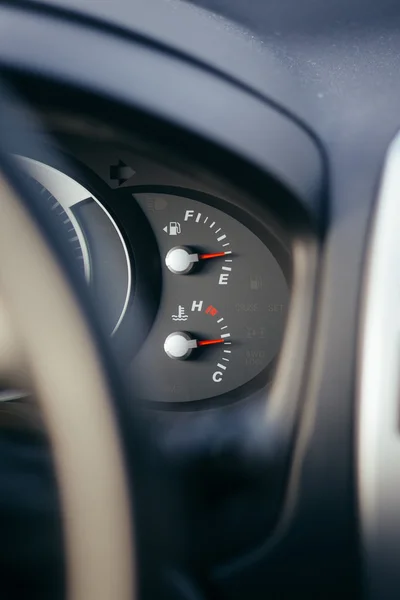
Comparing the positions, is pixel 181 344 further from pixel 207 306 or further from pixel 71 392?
pixel 71 392

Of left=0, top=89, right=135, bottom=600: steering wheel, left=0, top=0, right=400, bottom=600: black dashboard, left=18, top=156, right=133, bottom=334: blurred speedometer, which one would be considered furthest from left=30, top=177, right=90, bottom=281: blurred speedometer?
left=0, top=89, right=135, bottom=600: steering wheel

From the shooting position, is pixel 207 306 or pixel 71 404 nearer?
pixel 71 404

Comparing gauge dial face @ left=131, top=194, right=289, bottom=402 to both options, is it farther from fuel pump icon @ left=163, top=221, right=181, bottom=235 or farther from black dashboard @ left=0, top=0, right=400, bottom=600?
black dashboard @ left=0, top=0, right=400, bottom=600

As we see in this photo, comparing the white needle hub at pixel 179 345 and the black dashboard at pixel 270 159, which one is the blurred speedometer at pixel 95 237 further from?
the black dashboard at pixel 270 159

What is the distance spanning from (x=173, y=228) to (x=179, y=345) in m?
0.16

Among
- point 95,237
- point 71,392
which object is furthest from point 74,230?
point 71,392

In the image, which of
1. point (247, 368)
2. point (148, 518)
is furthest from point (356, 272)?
point (148, 518)

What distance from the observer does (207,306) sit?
130cm

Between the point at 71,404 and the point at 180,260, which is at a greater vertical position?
the point at 180,260

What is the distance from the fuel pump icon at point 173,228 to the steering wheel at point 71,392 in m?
0.70

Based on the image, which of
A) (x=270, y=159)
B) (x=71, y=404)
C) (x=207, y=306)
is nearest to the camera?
(x=71, y=404)

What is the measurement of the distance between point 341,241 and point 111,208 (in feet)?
1.41

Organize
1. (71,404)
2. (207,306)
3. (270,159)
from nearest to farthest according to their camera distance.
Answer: (71,404)
(270,159)
(207,306)

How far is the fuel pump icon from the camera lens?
4.34 ft
